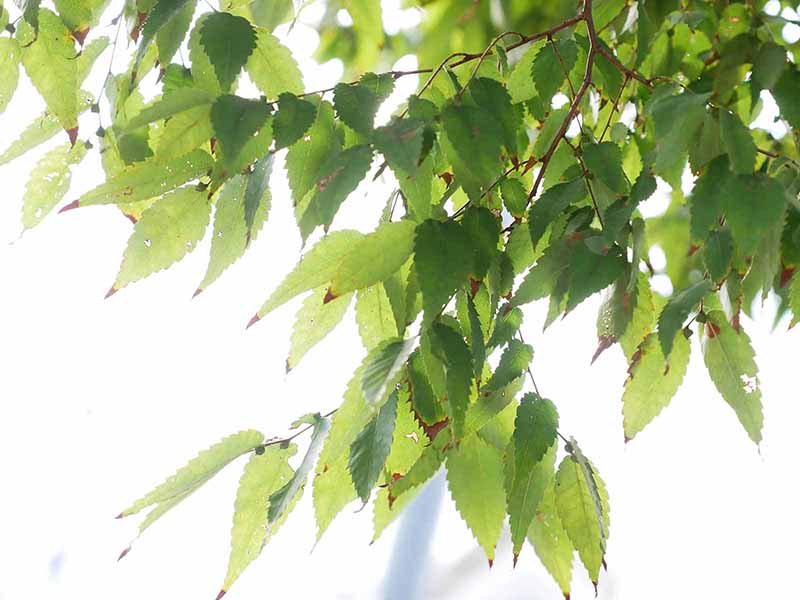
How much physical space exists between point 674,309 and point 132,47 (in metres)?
0.37

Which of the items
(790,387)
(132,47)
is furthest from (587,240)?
(790,387)

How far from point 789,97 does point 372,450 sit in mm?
293

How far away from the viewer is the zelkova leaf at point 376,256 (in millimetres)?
345

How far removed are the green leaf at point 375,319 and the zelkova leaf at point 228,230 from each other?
6 cm

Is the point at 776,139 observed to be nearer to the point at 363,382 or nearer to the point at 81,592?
the point at 363,382

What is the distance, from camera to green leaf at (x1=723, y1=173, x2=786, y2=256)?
0.34 meters

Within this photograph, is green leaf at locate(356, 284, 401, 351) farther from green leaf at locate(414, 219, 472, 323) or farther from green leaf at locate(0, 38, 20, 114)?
green leaf at locate(0, 38, 20, 114)

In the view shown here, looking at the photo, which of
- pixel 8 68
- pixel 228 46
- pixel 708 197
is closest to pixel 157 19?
pixel 228 46

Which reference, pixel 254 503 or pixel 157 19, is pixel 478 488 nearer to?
pixel 254 503

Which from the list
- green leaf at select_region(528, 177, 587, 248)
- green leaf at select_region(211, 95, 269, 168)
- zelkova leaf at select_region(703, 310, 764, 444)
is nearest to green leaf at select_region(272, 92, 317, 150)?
green leaf at select_region(211, 95, 269, 168)

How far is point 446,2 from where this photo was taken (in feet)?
2.65

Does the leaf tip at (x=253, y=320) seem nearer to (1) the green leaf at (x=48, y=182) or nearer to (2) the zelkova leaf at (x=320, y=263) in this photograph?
(2) the zelkova leaf at (x=320, y=263)

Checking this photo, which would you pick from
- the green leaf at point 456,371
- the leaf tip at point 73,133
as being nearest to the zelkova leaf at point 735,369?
the green leaf at point 456,371

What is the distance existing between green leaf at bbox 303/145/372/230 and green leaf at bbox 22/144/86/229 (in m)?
0.21
